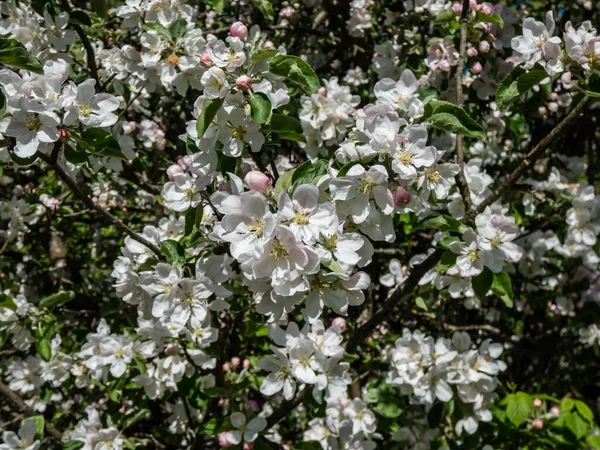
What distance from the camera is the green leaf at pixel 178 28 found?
221cm

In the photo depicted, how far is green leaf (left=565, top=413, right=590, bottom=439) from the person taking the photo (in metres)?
2.70

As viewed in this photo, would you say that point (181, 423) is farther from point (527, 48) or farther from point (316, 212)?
point (527, 48)

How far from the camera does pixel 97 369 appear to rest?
238 cm

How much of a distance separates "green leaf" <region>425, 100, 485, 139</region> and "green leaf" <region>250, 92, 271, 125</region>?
1.44 ft

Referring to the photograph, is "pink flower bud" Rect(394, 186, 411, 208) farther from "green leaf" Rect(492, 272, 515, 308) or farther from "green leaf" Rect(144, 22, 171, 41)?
"green leaf" Rect(144, 22, 171, 41)

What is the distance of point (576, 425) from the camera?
2723mm

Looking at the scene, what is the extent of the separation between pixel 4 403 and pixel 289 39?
282 cm

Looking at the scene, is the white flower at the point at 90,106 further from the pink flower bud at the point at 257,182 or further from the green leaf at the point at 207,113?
the pink flower bud at the point at 257,182

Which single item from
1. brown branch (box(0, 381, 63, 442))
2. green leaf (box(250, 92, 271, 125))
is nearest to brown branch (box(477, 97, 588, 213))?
green leaf (box(250, 92, 271, 125))

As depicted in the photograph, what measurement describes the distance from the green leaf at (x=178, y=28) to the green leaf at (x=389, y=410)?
1816 millimetres

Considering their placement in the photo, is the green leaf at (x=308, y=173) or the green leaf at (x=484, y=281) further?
the green leaf at (x=484, y=281)

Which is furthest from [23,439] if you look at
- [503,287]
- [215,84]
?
[503,287]

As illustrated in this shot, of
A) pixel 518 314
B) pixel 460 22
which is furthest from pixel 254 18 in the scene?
pixel 518 314

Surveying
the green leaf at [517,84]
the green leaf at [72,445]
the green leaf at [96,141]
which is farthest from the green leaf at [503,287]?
the green leaf at [72,445]
